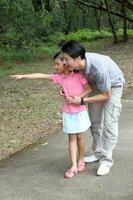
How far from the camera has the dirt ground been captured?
22.7 ft

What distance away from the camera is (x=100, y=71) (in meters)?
4.80

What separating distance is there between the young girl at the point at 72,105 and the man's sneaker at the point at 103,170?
236 millimetres

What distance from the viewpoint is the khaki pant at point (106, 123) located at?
5062 millimetres

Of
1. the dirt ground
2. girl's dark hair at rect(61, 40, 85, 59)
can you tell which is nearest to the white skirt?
girl's dark hair at rect(61, 40, 85, 59)

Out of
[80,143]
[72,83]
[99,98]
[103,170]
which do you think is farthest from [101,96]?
[103,170]

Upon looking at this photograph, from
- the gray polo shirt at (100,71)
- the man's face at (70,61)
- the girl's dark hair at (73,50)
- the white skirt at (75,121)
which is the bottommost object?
the white skirt at (75,121)

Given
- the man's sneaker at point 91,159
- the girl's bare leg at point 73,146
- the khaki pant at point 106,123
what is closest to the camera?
the khaki pant at point 106,123

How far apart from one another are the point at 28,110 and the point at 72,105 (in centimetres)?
382

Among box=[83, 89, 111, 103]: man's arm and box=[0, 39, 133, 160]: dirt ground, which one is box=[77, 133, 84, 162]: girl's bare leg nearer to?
box=[83, 89, 111, 103]: man's arm

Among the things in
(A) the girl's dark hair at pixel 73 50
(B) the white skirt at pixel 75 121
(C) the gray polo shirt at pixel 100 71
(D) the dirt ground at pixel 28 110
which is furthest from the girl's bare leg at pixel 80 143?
(D) the dirt ground at pixel 28 110

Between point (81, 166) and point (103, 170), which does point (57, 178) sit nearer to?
point (81, 166)

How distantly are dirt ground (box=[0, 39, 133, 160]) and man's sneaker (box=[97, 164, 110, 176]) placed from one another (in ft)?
4.70

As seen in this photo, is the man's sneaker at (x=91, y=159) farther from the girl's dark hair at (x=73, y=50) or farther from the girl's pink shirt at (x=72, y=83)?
the girl's dark hair at (x=73, y=50)

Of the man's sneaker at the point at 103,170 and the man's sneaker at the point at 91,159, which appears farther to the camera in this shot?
the man's sneaker at the point at 91,159
